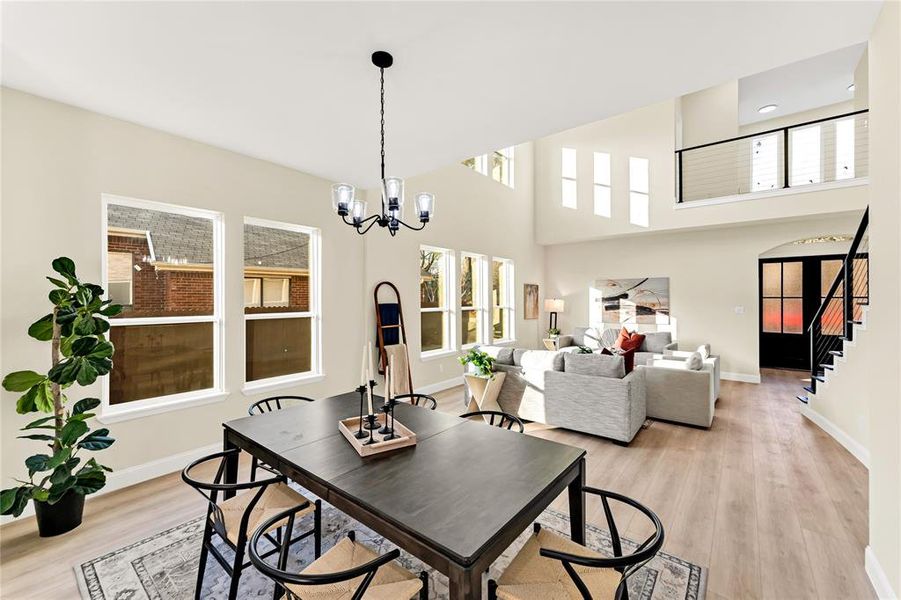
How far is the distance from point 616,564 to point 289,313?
12.3 ft

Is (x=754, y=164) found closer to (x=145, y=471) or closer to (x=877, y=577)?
(x=877, y=577)

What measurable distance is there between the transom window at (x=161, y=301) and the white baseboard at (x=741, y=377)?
753 cm

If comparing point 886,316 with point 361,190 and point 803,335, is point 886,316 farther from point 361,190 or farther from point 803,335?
point 803,335

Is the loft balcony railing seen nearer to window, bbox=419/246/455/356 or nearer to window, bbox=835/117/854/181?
window, bbox=835/117/854/181

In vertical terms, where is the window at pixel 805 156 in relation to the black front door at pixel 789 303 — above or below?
above

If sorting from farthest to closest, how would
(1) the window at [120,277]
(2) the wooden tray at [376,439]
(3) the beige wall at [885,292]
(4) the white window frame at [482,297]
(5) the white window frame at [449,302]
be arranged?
1. (4) the white window frame at [482,297]
2. (5) the white window frame at [449,302]
3. (1) the window at [120,277]
4. (2) the wooden tray at [376,439]
5. (3) the beige wall at [885,292]

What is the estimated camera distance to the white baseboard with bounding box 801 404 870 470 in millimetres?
3273

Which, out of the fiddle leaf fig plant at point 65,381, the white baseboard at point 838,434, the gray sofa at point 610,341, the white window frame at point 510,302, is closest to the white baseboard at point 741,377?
the gray sofa at point 610,341

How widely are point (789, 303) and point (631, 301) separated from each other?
258 centimetres

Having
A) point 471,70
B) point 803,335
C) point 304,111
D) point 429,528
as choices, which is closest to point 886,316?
point 429,528

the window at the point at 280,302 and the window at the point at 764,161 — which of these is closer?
the window at the point at 280,302

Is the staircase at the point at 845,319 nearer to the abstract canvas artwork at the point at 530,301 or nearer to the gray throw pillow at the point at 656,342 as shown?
the gray throw pillow at the point at 656,342

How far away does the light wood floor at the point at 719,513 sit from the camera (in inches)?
77.3

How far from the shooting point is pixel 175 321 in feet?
10.7
